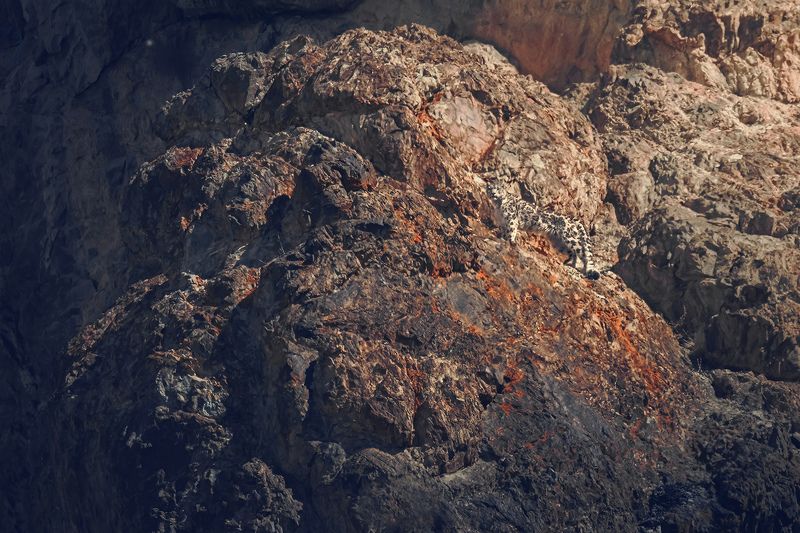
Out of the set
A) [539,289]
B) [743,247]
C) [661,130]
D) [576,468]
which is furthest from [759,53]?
[576,468]

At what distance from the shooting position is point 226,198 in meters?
23.9

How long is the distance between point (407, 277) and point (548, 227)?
2361 millimetres

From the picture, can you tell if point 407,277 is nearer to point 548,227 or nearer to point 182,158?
point 548,227

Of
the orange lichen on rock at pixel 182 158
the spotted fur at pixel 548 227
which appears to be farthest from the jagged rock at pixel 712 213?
the orange lichen on rock at pixel 182 158

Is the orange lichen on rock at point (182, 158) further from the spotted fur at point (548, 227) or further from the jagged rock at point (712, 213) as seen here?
the jagged rock at point (712, 213)

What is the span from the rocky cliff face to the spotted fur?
237 mm

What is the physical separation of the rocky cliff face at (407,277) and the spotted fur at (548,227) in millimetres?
237

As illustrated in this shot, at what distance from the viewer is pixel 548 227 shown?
24.1 metres

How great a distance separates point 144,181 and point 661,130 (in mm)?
7143

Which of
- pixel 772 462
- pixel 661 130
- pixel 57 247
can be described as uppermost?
pixel 661 130

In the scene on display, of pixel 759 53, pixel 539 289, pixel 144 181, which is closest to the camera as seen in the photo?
pixel 539 289

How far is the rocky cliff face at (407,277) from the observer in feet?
71.8

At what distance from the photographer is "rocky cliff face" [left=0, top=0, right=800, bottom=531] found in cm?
2188

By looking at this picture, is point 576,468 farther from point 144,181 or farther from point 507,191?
point 144,181
